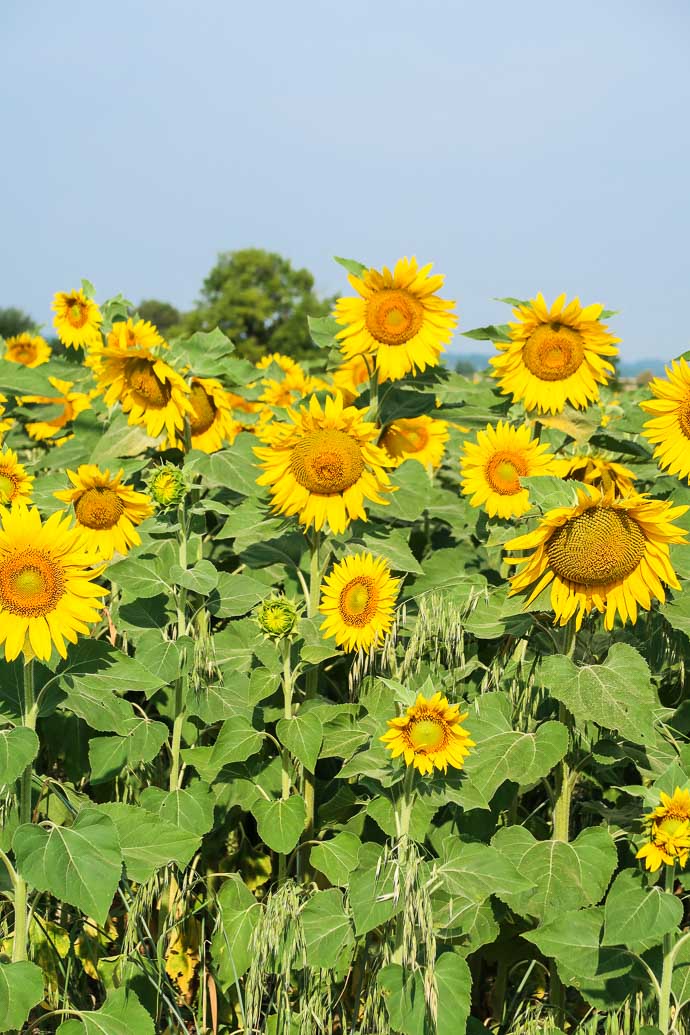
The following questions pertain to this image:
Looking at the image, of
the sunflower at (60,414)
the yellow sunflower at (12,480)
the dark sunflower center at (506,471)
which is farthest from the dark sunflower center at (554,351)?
the sunflower at (60,414)

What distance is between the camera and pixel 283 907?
8.04 feet

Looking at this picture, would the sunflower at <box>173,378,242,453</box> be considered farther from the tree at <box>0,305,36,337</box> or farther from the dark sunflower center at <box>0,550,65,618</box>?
the tree at <box>0,305,36,337</box>

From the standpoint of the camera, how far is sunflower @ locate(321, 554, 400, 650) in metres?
2.95

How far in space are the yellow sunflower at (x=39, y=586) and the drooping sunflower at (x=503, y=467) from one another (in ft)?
4.80

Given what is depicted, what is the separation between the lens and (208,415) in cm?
385

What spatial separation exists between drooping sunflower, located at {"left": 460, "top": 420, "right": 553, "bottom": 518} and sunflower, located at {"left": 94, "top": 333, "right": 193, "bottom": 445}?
1020 mm

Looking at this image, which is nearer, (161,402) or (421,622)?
(421,622)

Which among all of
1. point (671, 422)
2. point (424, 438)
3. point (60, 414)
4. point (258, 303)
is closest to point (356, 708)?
point (671, 422)

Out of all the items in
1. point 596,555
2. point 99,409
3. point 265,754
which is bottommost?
point 265,754

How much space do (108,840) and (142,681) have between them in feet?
1.39

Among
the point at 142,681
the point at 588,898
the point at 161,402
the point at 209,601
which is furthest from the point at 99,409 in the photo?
the point at 588,898

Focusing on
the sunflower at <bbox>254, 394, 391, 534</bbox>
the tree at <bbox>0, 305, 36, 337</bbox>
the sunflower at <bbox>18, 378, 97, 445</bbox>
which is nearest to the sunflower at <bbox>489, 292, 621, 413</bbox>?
the sunflower at <bbox>254, 394, 391, 534</bbox>

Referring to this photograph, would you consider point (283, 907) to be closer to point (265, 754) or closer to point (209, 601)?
point (265, 754)

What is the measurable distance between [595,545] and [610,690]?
354mm
